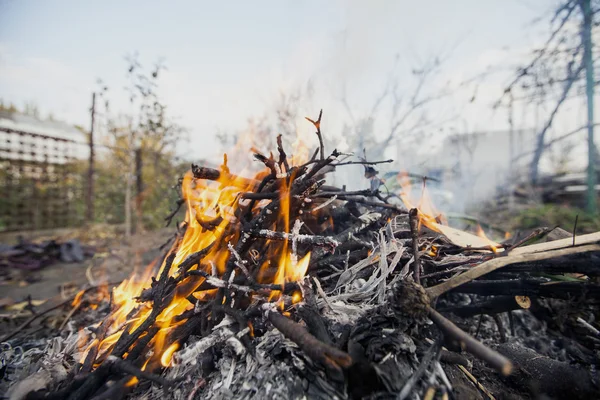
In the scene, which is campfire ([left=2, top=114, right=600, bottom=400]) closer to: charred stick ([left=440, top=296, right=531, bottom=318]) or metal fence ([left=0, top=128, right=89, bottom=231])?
charred stick ([left=440, top=296, right=531, bottom=318])

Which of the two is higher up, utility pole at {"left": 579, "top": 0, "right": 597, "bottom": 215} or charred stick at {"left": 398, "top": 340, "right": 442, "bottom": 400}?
utility pole at {"left": 579, "top": 0, "right": 597, "bottom": 215}

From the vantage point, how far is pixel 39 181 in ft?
31.6

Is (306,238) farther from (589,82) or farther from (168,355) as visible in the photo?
(589,82)

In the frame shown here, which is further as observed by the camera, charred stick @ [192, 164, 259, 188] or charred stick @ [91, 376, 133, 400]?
charred stick @ [192, 164, 259, 188]

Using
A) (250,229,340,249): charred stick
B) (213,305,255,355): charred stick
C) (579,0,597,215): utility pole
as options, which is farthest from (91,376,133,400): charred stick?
(579,0,597,215): utility pole

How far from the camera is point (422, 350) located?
4.94 feet

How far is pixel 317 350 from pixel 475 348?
647mm

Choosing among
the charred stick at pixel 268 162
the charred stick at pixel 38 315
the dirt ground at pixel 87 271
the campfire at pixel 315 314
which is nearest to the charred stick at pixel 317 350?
the campfire at pixel 315 314

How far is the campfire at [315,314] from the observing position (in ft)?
4.58

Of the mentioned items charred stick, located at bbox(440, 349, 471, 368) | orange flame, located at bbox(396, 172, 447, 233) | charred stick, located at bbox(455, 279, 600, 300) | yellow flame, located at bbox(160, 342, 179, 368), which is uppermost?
orange flame, located at bbox(396, 172, 447, 233)

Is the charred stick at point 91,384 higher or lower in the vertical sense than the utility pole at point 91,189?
lower

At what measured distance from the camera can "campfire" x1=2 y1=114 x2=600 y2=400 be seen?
1395 millimetres

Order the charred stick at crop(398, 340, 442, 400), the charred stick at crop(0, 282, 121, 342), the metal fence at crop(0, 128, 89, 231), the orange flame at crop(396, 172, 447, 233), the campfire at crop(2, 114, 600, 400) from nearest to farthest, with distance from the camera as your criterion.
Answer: the charred stick at crop(398, 340, 442, 400)
the campfire at crop(2, 114, 600, 400)
the orange flame at crop(396, 172, 447, 233)
the charred stick at crop(0, 282, 121, 342)
the metal fence at crop(0, 128, 89, 231)

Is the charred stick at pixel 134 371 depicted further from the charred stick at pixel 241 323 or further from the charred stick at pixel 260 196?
the charred stick at pixel 260 196
